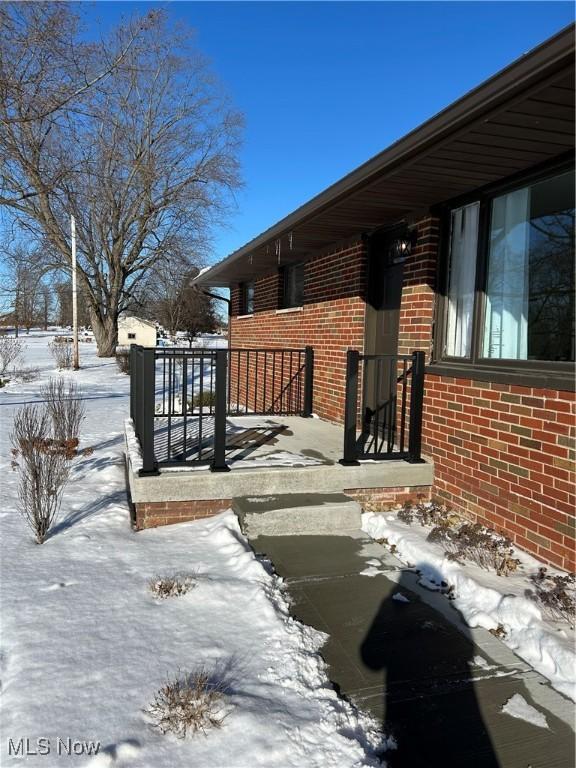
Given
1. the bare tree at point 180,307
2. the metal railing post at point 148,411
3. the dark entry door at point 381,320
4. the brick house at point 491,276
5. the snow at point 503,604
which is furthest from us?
the bare tree at point 180,307

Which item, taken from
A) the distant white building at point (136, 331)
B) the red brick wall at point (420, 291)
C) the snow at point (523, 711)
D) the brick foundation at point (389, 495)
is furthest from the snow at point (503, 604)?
the distant white building at point (136, 331)

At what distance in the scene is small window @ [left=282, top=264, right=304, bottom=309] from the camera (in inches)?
331

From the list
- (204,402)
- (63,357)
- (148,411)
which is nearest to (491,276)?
(148,411)

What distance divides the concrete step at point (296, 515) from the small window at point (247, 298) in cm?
746

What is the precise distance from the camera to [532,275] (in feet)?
12.2

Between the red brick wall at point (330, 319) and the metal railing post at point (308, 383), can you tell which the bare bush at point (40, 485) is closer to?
the red brick wall at point (330, 319)

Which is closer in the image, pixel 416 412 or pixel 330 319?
pixel 416 412

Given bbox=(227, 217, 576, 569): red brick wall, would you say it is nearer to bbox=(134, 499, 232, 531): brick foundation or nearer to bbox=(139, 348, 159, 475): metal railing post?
bbox=(134, 499, 232, 531): brick foundation

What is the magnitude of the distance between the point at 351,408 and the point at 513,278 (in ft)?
5.14

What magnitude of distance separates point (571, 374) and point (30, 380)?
55.7 ft

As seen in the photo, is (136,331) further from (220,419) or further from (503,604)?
(503,604)

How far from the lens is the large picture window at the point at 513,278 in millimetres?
3441

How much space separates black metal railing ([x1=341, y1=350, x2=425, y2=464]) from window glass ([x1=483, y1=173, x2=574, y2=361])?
0.76 meters

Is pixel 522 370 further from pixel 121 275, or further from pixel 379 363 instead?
pixel 121 275
